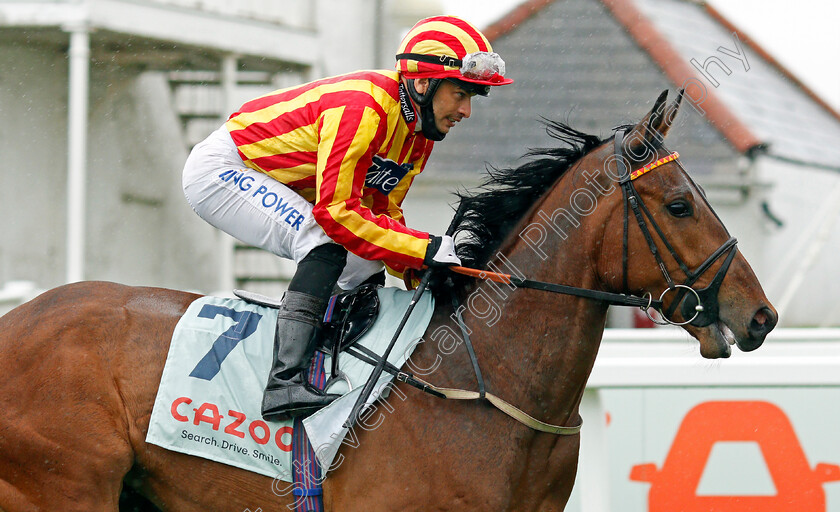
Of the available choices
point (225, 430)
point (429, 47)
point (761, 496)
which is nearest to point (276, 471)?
point (225, 430)

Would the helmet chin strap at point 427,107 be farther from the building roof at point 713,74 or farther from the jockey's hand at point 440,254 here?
the building roof at point 713,74

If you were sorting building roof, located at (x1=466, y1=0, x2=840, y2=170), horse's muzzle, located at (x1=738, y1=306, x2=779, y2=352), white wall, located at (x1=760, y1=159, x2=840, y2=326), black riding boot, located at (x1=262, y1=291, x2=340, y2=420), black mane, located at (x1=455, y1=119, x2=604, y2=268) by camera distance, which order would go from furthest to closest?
building roof, located at (x1=466, y1=0, x2=840, y2=170)
white wall, located at (x1=760, y1=159, x2=840, y2=326)
black mane, located at (x1=455, y1=119, x2=604, y2=268)
black riding boot, located at (x1=262, y1=291, x2=340, y2=420)
horse's muzzle, located at (x1=738, y1=306, x2=779, y2=352)

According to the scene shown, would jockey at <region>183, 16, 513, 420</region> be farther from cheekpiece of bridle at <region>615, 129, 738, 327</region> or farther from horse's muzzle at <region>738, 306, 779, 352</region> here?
horse's muzzle at <region>738, 306, 779, 352</region>

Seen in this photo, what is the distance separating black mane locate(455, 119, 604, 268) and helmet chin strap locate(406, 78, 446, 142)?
0.80 ft

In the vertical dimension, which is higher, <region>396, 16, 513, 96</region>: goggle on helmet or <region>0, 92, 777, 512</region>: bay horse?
<region>396, 16, 513, 96</region>: goggle on helmet

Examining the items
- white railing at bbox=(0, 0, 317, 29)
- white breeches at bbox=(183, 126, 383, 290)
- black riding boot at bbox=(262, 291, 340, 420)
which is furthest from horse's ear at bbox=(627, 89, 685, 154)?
white railing at bbox=(0, 0, 317, 29)

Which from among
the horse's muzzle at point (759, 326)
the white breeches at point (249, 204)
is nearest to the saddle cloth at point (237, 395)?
the white breeches at point (249, 204)

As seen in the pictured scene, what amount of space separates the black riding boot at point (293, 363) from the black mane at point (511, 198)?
0.57 m

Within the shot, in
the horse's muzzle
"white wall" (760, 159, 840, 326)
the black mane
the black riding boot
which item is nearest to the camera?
the horse's muzzle

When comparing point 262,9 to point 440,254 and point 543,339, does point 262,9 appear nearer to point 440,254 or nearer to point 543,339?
point 440,254

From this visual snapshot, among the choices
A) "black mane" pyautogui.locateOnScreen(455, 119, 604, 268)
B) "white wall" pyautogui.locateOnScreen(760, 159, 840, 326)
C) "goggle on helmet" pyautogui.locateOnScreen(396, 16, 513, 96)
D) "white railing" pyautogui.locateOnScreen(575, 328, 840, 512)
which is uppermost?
Answer: "goggle on helmet" pyautogui.locateOnScreen(396, 16, 513, 96)

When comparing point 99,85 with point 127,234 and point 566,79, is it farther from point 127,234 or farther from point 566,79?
point 566,79

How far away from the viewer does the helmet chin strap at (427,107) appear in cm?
296

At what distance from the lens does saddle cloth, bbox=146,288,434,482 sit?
2811mm
